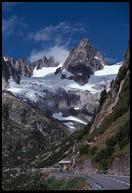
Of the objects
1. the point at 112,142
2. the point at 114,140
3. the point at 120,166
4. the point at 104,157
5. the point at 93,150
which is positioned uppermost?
the point at 114,140

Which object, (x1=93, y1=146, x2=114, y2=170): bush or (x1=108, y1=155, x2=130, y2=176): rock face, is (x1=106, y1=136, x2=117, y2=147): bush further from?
(x1=108, y1=155, x2=130, y2=176): rock face

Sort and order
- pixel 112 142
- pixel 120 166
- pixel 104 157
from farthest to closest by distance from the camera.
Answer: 1. pixel 104 157
2. pixel 112 142
3. pixel 120 166

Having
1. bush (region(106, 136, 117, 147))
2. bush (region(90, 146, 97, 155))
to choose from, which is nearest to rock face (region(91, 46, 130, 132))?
bush (region(90, 146, 97, 155))

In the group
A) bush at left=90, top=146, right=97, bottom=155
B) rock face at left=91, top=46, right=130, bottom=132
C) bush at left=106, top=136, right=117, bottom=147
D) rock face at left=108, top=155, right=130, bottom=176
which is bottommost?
rock face at left=108, top=155, right=130, bottom=176

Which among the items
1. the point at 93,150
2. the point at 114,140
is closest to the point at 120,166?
the point at 114,140

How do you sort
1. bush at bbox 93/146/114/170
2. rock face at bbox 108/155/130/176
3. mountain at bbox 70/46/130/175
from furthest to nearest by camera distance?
1. bush at bbox 93/146/114/170
2. mountain at bbox 70/46/130/175
3. rock face at bbox 108/155/130/176

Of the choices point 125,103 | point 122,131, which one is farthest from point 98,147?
point 122,131

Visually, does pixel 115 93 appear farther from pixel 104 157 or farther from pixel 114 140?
pixel 114 140

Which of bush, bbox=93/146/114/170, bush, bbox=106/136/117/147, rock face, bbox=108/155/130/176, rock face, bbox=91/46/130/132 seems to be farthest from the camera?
rock face, bbox=91/46/130/132

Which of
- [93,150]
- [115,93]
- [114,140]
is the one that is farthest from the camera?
[115,93]

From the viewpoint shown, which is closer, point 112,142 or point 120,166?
point 120,166

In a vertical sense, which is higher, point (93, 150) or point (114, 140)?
point (114, 140)

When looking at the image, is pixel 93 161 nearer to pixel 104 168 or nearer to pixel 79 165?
pixel 104 168

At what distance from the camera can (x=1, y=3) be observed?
67.5ft
